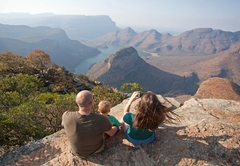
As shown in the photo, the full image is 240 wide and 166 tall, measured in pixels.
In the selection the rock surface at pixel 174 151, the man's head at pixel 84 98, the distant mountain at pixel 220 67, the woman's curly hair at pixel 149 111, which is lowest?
the distant mountain at pixel 220 67

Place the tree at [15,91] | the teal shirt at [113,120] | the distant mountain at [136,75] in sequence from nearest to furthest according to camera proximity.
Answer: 1. the teal shirt at [113,120]
2. the tree at [15,91]
3. the distant mountain at [136,75]

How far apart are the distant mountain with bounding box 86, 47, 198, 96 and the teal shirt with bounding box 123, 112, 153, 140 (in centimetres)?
10407

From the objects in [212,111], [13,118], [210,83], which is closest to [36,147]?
[13,118]

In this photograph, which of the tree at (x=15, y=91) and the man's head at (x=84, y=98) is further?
the tree at (x=15, y=91)

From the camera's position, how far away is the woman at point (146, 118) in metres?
4.63

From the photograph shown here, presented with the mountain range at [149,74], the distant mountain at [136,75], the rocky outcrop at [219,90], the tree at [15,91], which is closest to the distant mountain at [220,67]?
Result: the mountain range at [149,74]

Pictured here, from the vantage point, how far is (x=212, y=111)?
11148 millimetres

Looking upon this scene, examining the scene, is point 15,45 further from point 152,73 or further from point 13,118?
point 13,118

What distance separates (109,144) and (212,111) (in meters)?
8.07

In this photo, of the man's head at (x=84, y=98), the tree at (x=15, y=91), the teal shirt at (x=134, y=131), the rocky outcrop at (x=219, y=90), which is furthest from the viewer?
the rocky outcrop at (x=219, y=90)

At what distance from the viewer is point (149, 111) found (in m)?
4.69

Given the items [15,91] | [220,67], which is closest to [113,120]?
[15,91]

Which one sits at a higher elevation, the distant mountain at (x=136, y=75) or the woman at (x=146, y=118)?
the woman at (x=146, y=118)

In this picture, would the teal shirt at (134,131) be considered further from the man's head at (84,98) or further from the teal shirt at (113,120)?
the man's head at (84,98)
